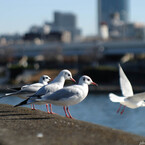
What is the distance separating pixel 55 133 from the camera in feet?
16.8

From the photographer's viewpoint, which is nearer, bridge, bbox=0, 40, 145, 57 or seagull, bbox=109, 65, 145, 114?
seagull, bbox=109, 65, 145, 114

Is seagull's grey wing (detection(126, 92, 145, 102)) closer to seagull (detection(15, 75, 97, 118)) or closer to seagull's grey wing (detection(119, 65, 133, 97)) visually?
seagull's grey wing (detection(119, 65, 133, 97))

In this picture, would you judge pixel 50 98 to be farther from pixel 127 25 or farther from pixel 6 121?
pixel 127 25

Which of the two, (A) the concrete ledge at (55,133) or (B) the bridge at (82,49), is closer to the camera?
(A) the concrete ledge at (55,133)

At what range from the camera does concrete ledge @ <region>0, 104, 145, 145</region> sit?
4695mm

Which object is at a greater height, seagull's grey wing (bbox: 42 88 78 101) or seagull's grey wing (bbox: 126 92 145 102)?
seagull's grey wing (bbox: 42 88 78 101)

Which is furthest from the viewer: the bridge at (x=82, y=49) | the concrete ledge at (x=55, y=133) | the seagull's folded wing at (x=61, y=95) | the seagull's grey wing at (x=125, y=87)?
the bridge at (x=82, y=49)

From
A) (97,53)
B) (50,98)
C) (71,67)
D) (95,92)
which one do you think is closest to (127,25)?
(97,53)

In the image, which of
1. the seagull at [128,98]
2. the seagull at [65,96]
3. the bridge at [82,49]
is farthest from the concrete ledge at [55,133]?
the bridge at [82,49]

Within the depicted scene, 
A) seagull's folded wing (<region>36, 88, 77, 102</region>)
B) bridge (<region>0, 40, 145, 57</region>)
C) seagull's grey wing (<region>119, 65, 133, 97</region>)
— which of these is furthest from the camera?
bridge (<region>0, 40, 145, 57</region>)

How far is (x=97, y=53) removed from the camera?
69688 millimetres

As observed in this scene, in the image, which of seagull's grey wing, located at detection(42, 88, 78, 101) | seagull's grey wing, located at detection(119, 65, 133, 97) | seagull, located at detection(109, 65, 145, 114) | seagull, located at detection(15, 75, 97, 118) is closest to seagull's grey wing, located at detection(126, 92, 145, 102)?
seagull, located at detection(109, 65, 145, 114)

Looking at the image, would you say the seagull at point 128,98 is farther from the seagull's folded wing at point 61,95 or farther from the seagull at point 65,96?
the seagull's folded wing at point 61,95

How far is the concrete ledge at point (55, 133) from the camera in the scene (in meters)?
4.70
